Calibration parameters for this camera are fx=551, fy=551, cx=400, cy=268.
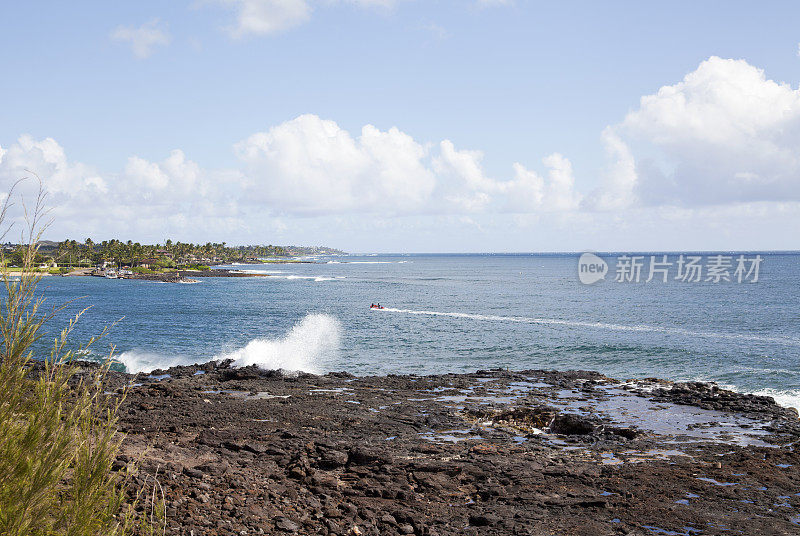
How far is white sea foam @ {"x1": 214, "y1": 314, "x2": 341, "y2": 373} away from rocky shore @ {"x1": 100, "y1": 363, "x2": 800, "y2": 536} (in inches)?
383

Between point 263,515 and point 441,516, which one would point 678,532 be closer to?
point 441,516

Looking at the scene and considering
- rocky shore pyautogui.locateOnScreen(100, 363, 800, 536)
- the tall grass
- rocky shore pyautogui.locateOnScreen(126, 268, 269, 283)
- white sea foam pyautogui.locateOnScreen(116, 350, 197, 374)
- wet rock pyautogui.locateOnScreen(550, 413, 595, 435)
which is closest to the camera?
the tall grass

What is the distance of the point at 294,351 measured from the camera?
44219 millimetres

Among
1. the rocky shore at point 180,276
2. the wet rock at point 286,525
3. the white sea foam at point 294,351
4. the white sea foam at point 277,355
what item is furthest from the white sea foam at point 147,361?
the rocky shore at point 180,276

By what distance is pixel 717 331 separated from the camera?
173ft

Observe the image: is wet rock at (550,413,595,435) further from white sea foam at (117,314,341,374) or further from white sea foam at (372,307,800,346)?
white sea foam at (372,307,800,346)

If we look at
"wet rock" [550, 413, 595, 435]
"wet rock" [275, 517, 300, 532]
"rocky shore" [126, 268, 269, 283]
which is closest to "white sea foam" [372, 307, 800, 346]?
"wet rock" [550, 413, 595, 435]

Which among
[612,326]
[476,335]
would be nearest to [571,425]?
[476,335]

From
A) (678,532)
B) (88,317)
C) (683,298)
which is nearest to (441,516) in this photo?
(678,532)

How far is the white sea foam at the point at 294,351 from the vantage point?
39.4 m

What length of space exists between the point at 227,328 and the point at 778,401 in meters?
45.8

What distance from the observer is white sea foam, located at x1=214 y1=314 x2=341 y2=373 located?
39.4m

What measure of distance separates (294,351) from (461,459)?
28.9 meters

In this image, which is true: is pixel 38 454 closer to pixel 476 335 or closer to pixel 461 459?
pixel 461 459
